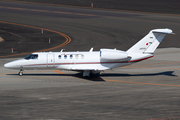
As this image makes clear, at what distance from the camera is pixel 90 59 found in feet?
106

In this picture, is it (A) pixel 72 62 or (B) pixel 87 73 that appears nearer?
(A) pixel 72 62

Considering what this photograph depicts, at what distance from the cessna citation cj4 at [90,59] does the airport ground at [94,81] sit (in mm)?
1303

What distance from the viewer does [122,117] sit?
18.5 m

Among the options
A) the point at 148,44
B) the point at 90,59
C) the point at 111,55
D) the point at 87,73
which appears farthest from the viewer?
the point at 148,44

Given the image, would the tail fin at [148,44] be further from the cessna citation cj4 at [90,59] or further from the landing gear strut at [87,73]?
the landing gear strut at [87,73]

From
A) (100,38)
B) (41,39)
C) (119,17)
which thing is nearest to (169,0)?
(119,17)

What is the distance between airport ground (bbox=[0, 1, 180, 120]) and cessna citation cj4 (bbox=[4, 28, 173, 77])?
130 cm

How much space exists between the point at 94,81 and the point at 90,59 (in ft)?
8.31

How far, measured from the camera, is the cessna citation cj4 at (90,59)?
3212cm

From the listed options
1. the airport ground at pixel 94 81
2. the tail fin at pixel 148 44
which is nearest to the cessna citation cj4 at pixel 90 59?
the tail fin at pixel 148 44

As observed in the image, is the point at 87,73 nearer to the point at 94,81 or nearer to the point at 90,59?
the point at 90,59

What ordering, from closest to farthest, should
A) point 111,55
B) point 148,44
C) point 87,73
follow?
point 111,55 → point 87,73 → point 148,44

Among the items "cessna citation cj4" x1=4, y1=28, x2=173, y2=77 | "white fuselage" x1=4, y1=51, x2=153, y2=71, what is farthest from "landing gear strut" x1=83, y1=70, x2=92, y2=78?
"white fuselage" x1=4, y1=51, x2=153, y2=71

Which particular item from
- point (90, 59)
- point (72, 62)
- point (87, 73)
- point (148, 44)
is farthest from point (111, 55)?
point (148, 44)
